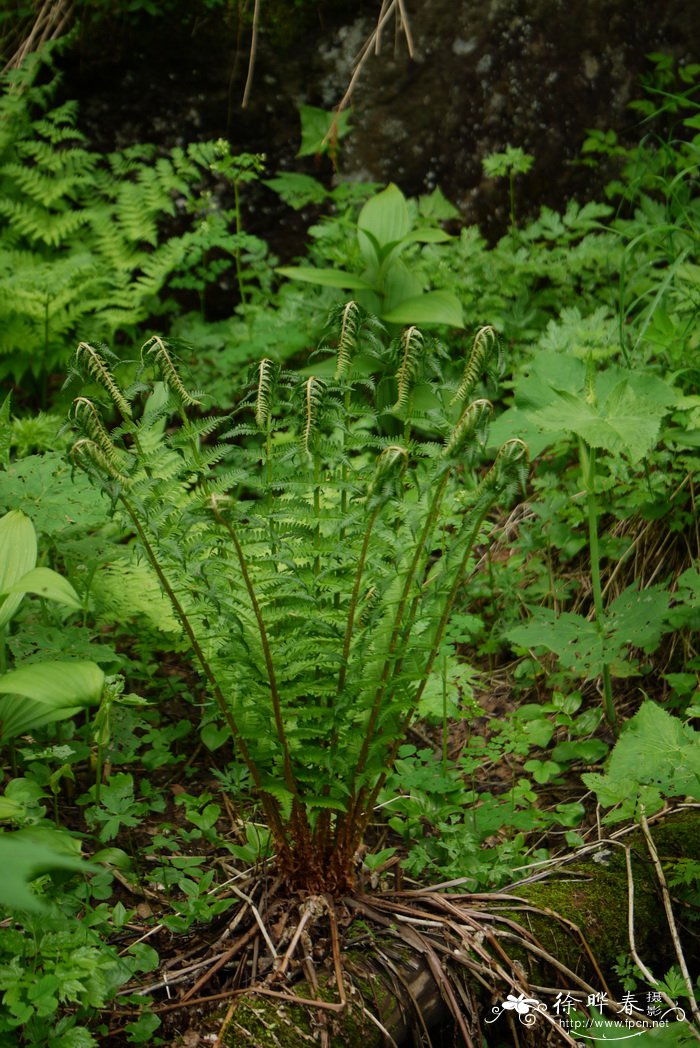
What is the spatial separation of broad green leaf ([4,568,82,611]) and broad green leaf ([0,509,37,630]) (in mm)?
93

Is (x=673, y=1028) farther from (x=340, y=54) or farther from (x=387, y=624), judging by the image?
(x=340, y=54)

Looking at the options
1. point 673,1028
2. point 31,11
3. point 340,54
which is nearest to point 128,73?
point 31,11

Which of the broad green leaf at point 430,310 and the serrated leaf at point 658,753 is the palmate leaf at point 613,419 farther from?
the broad green leaf at point 430,310

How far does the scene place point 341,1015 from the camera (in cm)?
168

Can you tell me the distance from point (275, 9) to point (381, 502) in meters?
4.17

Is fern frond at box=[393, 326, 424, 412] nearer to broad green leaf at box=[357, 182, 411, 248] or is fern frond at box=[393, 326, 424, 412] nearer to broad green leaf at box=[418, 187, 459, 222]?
broad green leaf at box=[357, 182, 411, 248]

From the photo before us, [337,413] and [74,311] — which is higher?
[337,413]

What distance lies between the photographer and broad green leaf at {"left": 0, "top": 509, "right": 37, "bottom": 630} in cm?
173

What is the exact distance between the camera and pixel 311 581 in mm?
1838

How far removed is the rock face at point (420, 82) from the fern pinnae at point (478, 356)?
321cm

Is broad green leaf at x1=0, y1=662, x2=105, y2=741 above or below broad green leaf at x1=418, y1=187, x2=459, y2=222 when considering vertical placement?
below

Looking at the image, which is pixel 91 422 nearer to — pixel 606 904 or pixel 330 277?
pixel 606 904

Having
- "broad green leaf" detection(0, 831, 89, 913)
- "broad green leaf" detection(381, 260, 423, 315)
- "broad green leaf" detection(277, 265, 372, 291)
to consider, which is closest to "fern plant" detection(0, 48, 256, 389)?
"broad green leaf" detection(277, 265, 372, 291)

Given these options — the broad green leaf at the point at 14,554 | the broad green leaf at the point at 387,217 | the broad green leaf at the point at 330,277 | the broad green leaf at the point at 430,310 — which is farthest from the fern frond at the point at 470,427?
the broad green leaf at the point at 387,217
